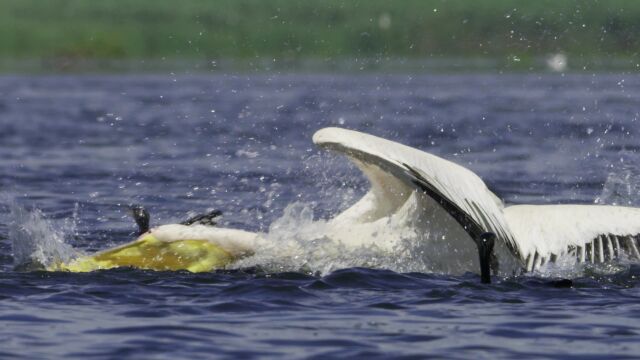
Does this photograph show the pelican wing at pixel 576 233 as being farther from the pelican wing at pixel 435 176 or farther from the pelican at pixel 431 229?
the pelican wing at pixel 435 176

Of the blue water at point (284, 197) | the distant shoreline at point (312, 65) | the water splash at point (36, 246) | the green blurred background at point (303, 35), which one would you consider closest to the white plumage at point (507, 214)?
the blue water at point (284, 197)

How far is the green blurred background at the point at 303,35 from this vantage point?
140ft

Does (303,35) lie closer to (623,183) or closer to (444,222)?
(623,183)

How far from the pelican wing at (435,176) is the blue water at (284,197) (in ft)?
1.39

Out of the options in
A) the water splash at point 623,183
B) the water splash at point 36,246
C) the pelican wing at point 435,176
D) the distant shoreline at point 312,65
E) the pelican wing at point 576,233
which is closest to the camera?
the pelican wing at point 435,176

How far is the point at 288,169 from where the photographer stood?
16719 mm

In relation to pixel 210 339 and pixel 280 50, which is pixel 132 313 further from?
pixel 280 50

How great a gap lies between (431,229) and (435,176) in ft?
2.81

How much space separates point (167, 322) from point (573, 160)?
10634 mm

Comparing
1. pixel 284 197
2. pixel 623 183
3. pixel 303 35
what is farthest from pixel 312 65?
pixel 284 197

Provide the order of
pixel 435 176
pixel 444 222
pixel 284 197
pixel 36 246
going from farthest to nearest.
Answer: pixel 284 197
pixel 36 246
pixel 444 222
pixel 435 176

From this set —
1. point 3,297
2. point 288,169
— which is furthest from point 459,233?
point 288,169

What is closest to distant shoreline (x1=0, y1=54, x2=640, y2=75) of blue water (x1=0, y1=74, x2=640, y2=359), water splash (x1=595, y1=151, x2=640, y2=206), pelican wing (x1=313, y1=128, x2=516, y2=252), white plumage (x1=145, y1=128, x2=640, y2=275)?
blue water (x1=0, y1=74, x2=640, y2=359)

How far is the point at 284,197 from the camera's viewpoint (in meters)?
14.5
